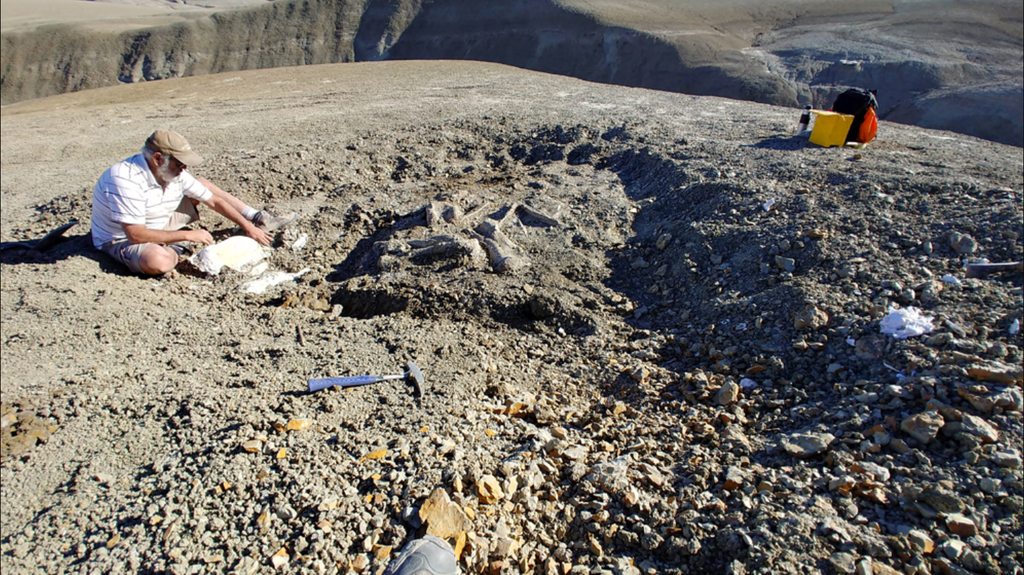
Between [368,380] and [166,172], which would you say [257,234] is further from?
[368,380]

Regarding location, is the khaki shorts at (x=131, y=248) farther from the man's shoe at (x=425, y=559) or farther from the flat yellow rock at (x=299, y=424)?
the man's shoe at (x=425, y=559)

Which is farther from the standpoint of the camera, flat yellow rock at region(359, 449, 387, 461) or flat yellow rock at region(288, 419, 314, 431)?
flat yellow rock at region(288, 419, 314, 431)

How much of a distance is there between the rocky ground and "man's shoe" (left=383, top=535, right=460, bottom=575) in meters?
0.08

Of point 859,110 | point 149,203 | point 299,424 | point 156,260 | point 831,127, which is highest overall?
point 859,110

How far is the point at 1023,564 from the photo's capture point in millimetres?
1695

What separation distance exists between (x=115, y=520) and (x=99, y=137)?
9.04 meters

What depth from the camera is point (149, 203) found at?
4.02m

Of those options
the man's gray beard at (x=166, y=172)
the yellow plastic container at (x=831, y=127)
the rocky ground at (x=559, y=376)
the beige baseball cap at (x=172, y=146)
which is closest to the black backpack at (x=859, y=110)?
the yellow plastic container at (x=831, y=127)

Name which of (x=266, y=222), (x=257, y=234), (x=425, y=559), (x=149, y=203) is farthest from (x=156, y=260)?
(x=425, y=559)

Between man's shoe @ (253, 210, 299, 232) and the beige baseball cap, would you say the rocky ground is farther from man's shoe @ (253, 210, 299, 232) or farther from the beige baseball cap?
the beige baseball cap

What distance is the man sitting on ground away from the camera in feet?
12.5

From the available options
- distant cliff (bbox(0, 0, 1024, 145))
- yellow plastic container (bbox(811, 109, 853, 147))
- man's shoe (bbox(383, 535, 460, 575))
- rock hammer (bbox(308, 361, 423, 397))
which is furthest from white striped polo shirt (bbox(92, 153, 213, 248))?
distant cliff (bbox(0, 0, 1024, 145))

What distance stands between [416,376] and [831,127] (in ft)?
15.4

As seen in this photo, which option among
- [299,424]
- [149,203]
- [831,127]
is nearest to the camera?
[299,424]
